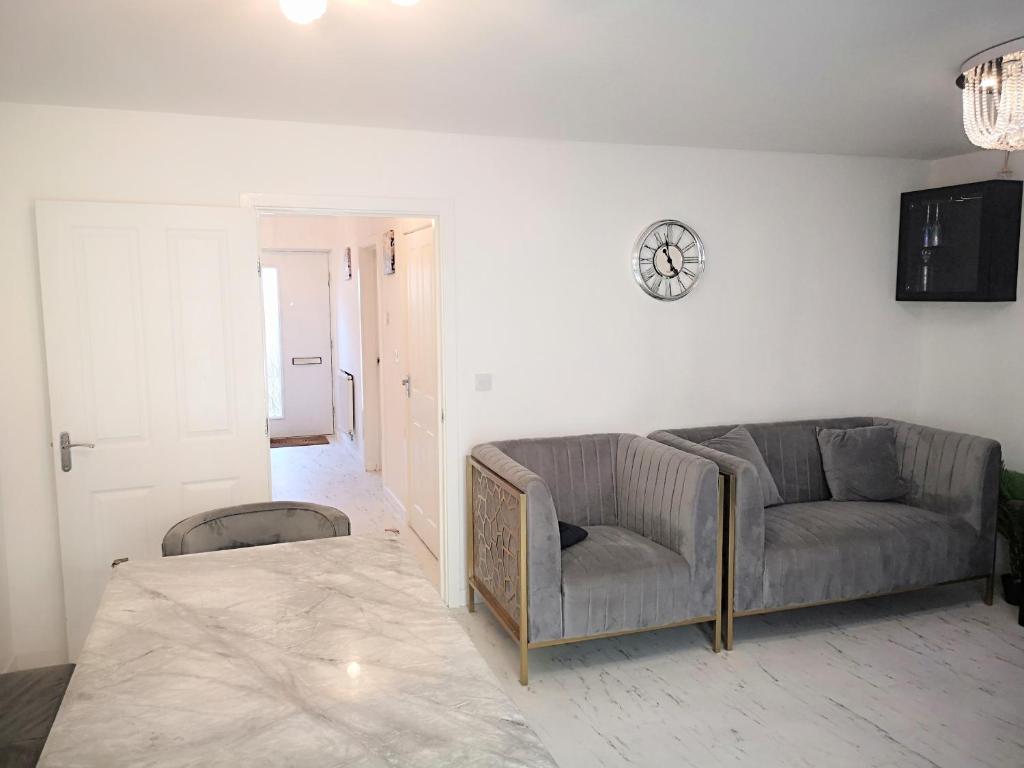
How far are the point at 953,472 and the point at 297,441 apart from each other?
251 inches

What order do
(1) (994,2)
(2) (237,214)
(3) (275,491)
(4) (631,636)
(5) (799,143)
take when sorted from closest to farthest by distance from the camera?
(1) (994,2)
(2) (237,214)
(4) (631,636)
(5) (799,143)
(3) (275,491)

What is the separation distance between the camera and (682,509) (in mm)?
3492

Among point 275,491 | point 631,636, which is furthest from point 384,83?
point 275,491

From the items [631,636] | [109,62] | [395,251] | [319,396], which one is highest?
[109,62]

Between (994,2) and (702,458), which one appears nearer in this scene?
(994,2)

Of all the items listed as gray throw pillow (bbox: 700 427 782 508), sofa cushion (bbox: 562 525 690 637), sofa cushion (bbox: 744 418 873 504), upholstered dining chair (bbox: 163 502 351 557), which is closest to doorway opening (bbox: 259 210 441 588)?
upholstered dining chair (bbox: 163 502 351 557)

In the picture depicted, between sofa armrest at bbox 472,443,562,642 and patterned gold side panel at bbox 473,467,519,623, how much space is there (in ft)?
0.28

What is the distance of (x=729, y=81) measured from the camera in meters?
3.02

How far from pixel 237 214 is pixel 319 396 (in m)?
5.34

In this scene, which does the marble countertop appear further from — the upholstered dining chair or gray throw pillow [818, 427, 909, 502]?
gray throw pillow [818, 427, 909, 502]

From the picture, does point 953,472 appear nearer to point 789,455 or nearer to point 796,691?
point 789,455

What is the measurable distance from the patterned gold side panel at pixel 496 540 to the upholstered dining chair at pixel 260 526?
3.06ft

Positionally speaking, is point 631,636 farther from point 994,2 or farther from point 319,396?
point 319,396

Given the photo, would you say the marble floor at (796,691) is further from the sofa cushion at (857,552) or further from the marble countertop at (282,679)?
the marble countertop at (282,679)
